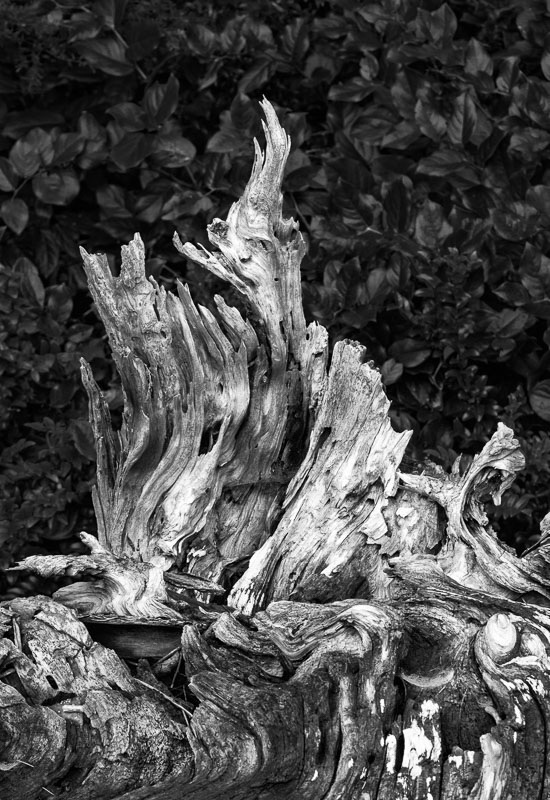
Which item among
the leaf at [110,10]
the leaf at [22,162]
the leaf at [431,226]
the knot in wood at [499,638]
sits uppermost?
the leaf at [110,10]

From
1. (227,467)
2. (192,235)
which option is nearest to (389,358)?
(192,235)

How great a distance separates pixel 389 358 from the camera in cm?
354

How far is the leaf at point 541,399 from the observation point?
343cm

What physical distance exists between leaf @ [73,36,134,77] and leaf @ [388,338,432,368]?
145cm

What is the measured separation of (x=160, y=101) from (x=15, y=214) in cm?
68

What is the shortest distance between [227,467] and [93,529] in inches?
50.0

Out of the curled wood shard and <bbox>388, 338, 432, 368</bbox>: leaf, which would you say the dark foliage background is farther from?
the curled wood shard

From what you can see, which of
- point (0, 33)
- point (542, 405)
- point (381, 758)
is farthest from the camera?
point (0, 33)

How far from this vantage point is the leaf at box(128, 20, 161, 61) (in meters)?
3.68

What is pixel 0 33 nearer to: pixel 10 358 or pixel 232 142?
pixel 232 142

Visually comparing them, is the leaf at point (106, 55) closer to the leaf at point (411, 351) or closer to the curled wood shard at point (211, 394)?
the curled wood shard at point (211, 394)

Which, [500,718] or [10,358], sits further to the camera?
[10,358]

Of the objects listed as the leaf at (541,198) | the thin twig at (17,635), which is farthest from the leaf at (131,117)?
the thin twig at (17,635)

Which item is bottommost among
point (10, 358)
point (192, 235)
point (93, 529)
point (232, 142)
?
point (93, 529)
